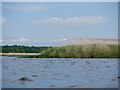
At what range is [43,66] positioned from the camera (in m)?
4.80

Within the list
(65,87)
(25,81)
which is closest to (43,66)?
(25,81)

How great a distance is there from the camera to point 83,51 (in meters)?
5.00

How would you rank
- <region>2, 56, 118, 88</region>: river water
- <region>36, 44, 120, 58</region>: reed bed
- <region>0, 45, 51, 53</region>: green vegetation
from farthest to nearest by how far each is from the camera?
1. <region>36, 44, 120, 58</region>: reed bed
2. <region>0, 45, 51, 53</region>: green vegetation
3. <region>2, 56, 118, 88</region>: river water

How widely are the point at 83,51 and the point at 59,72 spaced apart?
707 millimetres

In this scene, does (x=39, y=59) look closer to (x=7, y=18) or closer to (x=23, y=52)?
(x=23, y=52)

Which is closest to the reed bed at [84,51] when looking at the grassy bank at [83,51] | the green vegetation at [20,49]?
the grassy bank at [83,51]

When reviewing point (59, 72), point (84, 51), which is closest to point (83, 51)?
point (84, 51)

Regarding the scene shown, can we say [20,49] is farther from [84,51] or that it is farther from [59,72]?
[84,51]

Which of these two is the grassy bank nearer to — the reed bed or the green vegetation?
the reed bed

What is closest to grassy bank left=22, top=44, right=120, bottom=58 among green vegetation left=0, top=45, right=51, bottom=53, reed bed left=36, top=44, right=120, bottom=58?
reed bed left=36, top=44, right=120, bottom=58

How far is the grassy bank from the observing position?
4.84 m

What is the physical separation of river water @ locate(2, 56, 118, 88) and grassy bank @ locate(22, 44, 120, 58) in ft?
0.30

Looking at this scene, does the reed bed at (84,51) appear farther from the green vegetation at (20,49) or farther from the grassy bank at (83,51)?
the green vegetation at (20,49)

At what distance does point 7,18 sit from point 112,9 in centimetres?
157
